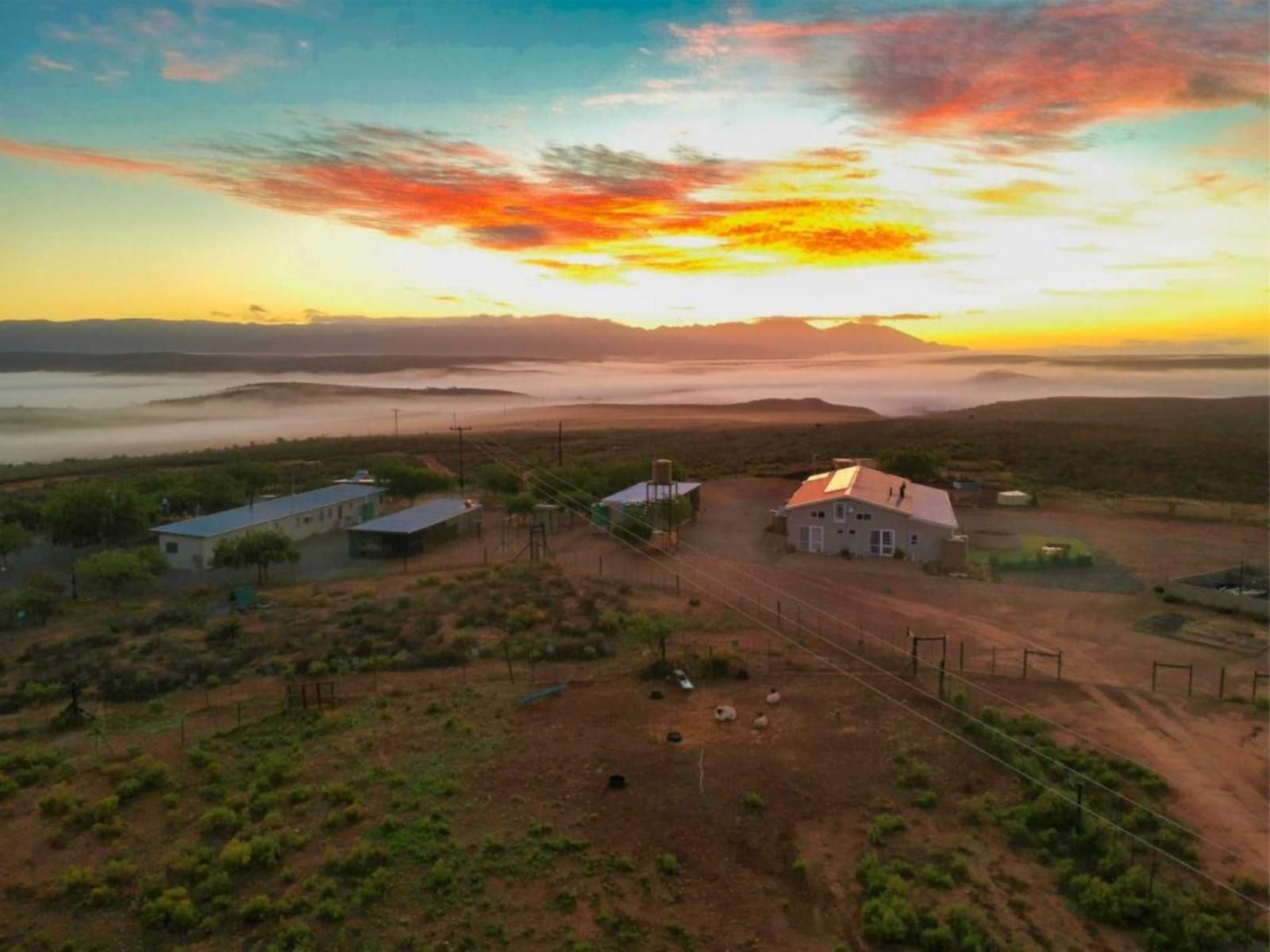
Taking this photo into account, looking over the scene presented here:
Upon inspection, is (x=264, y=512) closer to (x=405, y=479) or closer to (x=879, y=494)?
(x=405, y=479)

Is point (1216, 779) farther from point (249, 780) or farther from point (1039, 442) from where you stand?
point (1039, 442)

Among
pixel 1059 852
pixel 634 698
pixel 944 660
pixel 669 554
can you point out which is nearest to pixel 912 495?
pixel 669 554

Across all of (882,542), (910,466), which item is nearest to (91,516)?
(882,542)

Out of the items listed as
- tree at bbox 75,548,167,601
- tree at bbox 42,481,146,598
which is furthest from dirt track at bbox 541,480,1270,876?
tree at bbox 42,481,146,598

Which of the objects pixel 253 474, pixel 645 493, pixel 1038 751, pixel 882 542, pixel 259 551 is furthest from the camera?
pixel 253 474

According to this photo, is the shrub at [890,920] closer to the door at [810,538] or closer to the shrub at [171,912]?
the shrub at [171,912]

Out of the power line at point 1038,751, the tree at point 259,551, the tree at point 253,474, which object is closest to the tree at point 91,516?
the tree at point 259,551

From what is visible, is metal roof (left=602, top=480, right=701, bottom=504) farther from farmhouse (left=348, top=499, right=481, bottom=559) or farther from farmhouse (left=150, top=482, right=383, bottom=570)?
farmhouse (left=150, top=482, right=383, bottom=570)
